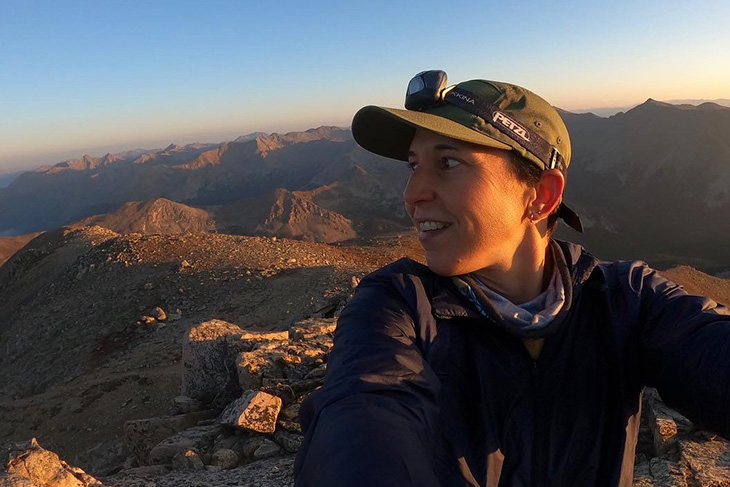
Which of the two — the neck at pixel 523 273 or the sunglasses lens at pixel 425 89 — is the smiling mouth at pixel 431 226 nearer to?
the neck at pixel 523 273

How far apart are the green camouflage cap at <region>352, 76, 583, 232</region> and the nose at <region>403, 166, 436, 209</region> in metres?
0.23

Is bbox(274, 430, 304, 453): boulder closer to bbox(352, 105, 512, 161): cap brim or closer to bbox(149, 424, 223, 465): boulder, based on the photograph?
bbox(149, 424, 223, 465): boulder

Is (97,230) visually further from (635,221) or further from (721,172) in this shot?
(721,172)

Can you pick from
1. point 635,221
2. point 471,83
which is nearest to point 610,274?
point 471,83

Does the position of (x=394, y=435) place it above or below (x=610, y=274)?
below

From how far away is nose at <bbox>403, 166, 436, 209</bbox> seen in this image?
82.0 inches

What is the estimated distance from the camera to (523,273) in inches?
90.3

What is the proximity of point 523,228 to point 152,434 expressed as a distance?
5.73 metres

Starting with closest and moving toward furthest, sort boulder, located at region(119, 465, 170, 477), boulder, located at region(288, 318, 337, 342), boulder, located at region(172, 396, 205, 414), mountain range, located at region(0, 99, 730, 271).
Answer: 1. boulder, located at region(119, 465, 170, 477)
2. boulder, located at region(172, 396, 205, 414)
3. boulder, located at region(288, 318, 337, 342)
4. mountain range, located at region(0, 99, 730, 271)

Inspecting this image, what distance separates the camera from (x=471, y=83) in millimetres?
2168

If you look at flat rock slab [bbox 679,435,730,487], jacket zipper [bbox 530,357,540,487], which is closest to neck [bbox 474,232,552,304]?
jacket zipper [bbox 530,357,540,487]

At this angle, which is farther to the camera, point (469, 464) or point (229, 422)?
point (229, 422)

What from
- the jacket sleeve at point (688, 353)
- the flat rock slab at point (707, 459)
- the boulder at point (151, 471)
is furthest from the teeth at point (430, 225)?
the boulder at point (151, 471)

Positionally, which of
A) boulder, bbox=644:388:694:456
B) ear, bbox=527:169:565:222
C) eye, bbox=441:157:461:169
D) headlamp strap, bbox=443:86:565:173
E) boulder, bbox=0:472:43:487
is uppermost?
headlamp strap, bbox=443:86:565:173
